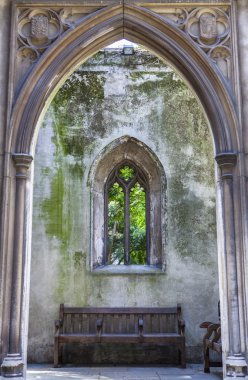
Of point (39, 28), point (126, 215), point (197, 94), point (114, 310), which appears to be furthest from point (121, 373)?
point (39, 28)

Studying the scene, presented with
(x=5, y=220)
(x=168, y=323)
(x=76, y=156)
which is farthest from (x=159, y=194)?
(x=5, y=220)

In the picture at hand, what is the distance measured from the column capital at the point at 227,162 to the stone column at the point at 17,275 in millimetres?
2085

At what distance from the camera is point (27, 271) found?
203 inches

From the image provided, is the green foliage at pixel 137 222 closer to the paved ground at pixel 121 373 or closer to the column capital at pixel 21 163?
the paved ground at pixel 121 373

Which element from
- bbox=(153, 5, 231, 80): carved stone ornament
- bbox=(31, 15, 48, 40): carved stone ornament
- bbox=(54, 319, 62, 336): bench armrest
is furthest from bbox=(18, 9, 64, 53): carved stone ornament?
bbox=(54, 319, 62, 336): bench armrest

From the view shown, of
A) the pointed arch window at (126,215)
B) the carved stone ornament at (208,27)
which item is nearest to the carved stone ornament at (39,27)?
the carved stone ornament at (208,27)

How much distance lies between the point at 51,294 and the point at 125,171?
280 cm

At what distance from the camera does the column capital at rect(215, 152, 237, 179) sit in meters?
5.31

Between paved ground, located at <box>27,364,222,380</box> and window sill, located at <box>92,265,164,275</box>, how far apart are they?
1640 mm

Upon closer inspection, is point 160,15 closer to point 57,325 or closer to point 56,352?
point 57,325

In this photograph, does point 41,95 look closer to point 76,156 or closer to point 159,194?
point 76,156

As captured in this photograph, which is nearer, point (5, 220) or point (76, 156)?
point (5, 220)

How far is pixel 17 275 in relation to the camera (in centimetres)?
503

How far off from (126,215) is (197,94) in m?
4.22
